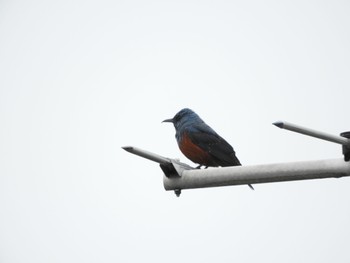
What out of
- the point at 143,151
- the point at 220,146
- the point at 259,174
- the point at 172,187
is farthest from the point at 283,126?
the point at 220,146

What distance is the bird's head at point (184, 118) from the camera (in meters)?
9.18

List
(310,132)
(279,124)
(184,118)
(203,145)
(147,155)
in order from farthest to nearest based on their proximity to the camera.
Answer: (184,118) < (203,145) < (147,155) < (310,132) < (279,124)

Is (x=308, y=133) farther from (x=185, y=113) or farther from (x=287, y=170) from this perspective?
(x=185, y=113)

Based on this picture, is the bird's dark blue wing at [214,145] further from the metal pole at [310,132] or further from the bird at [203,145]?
the metal pole at [310,132]

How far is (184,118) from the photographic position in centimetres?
930

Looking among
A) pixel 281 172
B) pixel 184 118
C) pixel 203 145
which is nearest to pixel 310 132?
pixel 281 172

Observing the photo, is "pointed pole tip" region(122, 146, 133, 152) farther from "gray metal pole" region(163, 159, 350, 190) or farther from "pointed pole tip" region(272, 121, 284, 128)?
"pointed pole tip" region(272, 121, 284, 128)

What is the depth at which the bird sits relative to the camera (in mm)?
8266

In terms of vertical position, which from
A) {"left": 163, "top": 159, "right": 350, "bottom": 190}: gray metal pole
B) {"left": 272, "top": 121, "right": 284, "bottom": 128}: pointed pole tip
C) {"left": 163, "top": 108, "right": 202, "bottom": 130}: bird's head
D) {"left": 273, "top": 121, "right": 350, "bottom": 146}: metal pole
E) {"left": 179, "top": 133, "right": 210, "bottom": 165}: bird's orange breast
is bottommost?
{"left": 163, "top": 159, "right": 350, "bottom": 190}: gray metal pole

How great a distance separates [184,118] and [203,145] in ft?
3.28

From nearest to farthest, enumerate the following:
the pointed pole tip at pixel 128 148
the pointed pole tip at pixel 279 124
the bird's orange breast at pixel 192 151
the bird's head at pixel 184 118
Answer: the pointed pole tip at pixel 279 124 → the pointed pole tip at pixel 128 148 → the bird's orange breast at pixel 192 151 → the bird's head at pixel 184 118

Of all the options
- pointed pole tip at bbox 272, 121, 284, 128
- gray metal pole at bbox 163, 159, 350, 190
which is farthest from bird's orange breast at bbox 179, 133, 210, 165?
pointed pole tip at bbox 272, 121, 284, 128

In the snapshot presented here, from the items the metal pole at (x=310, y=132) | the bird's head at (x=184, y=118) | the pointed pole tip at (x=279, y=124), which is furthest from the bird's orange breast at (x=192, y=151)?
the pointed pole tip at (x=279, y=124)

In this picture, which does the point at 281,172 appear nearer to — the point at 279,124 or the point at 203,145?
the point at 279,124
